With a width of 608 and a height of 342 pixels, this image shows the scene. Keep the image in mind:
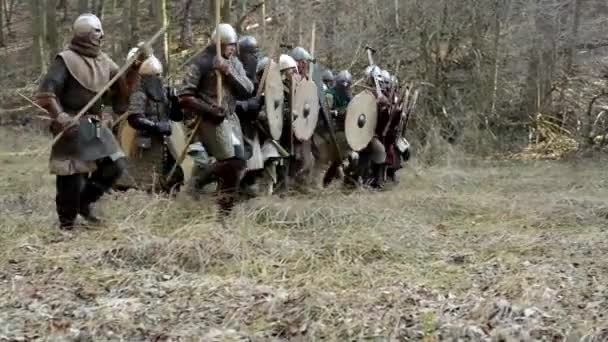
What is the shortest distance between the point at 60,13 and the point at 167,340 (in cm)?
2379

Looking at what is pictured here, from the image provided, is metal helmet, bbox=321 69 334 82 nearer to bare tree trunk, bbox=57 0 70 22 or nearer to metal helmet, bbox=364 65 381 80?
metal helmet, bbox=364 65 381 80

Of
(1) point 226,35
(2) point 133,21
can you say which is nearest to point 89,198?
(1) point 226,35

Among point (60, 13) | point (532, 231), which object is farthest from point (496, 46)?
point (60, 13)

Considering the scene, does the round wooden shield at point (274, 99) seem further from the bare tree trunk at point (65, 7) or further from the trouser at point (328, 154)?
the bare tree trunk at point (65, 7)

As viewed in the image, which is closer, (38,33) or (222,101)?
(222,101)

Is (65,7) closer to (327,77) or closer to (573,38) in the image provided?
(573,38)

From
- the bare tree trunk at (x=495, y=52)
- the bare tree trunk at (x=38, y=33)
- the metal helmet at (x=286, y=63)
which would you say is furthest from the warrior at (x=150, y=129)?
the bare tree trunk at (x=38, y=33)

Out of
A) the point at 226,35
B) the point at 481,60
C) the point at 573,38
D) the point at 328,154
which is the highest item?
the point at 573,38

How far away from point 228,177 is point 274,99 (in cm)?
96

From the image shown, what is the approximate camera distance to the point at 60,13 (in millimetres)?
25984

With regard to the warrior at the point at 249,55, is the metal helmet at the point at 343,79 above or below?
below

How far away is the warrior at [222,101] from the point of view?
6.20 meters

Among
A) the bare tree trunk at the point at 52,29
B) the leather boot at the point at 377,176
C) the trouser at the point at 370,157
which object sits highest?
the bare tree trunk at the point at 52,29

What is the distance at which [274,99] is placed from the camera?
7.13 meters
